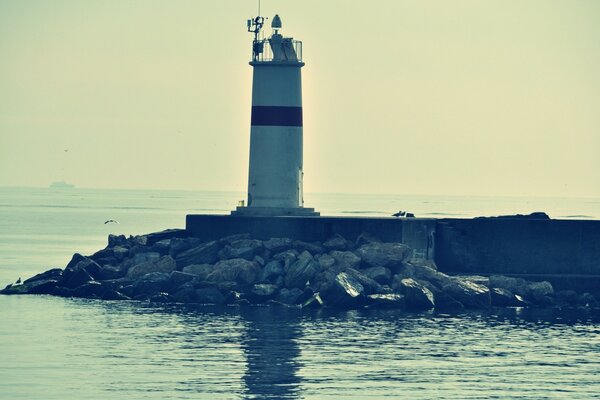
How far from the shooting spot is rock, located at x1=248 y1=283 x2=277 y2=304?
34.9m

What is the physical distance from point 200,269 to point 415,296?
5.84 m

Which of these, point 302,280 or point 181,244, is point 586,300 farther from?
point 181,244

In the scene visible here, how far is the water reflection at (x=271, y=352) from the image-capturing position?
23.8m

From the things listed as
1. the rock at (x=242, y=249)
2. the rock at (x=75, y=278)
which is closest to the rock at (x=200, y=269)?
the rock at (x=242, y=249)

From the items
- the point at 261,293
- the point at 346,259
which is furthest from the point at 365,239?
the point at 261,293

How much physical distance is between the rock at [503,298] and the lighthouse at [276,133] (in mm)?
6450

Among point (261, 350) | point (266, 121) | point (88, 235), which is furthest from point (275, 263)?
point (88, 235)

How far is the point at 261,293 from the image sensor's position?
34906 millimetres

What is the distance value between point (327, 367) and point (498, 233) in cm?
1188

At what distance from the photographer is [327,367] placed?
26.0 metres

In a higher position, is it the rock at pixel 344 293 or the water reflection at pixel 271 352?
the rock at pixel 344 293

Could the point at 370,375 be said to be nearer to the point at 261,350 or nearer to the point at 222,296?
the point at 261,350

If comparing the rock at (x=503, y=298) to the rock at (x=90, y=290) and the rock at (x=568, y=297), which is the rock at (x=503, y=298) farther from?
the rock at (x=90, y=290)

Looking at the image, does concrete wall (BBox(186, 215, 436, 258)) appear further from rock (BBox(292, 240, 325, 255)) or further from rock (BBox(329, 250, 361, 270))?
rock (BBox(329, 250, 361, 270))
